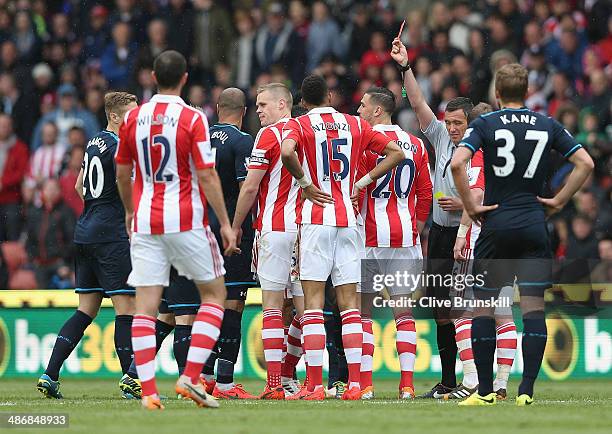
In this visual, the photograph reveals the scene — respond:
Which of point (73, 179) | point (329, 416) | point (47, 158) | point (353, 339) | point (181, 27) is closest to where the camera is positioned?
point (329, 416)

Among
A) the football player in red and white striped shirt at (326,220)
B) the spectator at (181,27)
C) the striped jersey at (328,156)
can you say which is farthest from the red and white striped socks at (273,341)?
the spectator at (181,27)

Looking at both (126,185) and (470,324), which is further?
(470,324)

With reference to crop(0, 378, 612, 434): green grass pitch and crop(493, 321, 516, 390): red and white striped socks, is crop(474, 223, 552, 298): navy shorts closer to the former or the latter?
crop(0, 378, 612, 434): green grass pitch

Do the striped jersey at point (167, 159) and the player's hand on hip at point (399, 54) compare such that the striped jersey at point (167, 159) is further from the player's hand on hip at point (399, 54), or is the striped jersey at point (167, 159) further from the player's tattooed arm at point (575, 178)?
the player's hand on hip at point (399, 54)

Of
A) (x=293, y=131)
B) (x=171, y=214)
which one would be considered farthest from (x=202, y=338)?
(x=293, y=131)

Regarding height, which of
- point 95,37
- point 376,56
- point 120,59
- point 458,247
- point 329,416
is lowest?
point 329,416

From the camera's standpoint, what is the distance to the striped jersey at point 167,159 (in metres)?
9.41

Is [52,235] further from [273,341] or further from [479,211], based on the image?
[479,211]

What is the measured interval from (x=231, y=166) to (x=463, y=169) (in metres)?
2.83

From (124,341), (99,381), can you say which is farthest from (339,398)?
(99,381)

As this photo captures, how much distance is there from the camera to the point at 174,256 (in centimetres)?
955

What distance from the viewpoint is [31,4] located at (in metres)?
23.3

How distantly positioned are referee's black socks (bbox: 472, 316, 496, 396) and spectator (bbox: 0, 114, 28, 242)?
11670 millimetres

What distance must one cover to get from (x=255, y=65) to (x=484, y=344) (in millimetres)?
12377
